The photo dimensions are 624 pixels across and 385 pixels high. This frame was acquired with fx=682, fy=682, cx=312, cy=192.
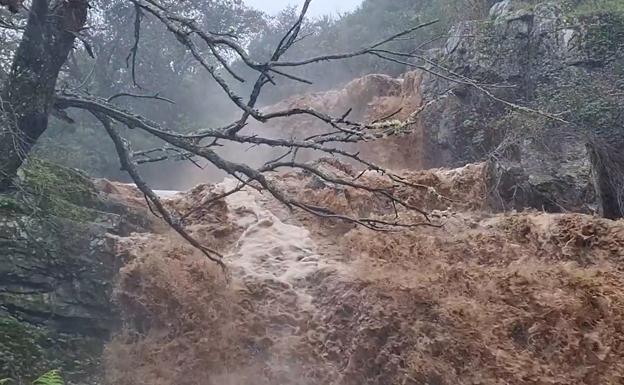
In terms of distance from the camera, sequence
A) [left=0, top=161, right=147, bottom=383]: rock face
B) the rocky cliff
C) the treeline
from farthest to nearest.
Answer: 1. the treeline
2. the rocky cliff
3. [left=0, top=161, right=147, bottom=383]: rock face

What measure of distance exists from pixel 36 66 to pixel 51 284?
1768 mm

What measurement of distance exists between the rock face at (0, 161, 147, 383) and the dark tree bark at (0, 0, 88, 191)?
1.50 ft

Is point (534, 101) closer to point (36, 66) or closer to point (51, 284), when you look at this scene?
point (36, 66)

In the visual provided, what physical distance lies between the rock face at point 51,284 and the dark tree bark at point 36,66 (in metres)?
0.46

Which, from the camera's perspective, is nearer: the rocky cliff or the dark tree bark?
the dark tree bark

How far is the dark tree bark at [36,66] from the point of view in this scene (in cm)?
529

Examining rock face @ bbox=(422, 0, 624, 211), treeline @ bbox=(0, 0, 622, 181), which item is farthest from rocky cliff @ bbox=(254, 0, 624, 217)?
treeline @ bbox=(0, 0, 622, 181)

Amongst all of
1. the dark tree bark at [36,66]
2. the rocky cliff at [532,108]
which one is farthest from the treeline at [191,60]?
the dark tree bark at [36,66]

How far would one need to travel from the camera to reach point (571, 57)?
9.52m

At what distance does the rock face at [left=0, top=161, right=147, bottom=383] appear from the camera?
5.18 metres

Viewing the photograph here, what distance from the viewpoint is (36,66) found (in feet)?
17.5

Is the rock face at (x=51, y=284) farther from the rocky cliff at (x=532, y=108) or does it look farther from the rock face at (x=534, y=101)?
the rock face at (x=534, y=101)

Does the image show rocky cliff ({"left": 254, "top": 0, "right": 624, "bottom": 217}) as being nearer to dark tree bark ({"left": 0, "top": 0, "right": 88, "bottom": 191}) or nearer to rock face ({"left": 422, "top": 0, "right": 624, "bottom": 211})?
rock face ({"left": 422, "top": 0, "right": 624, "bottom": 211})

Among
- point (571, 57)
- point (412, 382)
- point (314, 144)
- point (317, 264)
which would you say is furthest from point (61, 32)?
point (571, 57)
